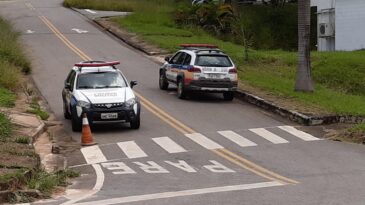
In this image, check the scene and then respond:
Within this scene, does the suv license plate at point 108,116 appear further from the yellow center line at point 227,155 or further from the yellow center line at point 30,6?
the yellow center line at point 30,6

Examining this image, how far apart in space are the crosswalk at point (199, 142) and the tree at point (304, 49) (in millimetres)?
4954

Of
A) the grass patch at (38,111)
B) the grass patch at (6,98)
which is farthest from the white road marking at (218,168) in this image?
the grass patch at (6,98)

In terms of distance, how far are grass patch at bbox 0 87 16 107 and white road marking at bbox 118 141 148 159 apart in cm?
564

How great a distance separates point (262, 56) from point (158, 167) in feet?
69.0

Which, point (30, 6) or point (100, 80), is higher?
point (30, 6)

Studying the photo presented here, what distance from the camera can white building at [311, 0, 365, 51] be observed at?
39.2 meters

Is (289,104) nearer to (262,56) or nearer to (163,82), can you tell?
(163,82)

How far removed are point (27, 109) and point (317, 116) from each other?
8.55 meters

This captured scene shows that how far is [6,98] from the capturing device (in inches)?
846

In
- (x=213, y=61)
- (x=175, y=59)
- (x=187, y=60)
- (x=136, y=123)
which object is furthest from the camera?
(x=175, y=59)

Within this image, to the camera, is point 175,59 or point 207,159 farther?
point 175,59

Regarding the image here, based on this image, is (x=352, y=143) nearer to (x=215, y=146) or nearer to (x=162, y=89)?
(x=215, y=146)

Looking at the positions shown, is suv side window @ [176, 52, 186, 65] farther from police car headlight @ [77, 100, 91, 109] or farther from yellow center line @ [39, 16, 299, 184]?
police car headlight @ [77, 100, 91, 109]

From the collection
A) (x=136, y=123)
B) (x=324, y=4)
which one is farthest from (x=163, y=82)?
(x=324, y=4)
